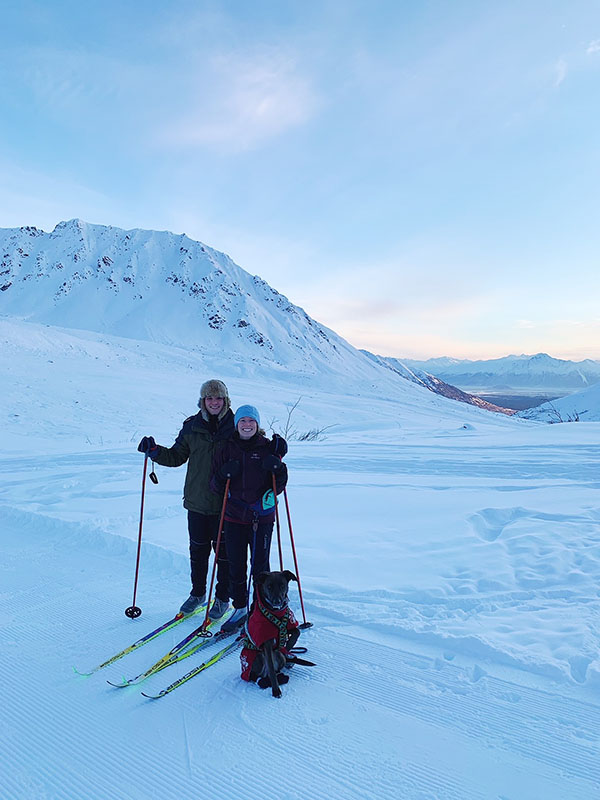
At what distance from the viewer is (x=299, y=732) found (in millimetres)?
2703

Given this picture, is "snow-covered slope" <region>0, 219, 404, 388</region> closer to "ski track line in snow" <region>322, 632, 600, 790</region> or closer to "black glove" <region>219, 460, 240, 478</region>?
"black glove" <region>219, 460, 240, 478</region>

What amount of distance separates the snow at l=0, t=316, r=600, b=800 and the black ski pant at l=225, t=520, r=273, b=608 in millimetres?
638

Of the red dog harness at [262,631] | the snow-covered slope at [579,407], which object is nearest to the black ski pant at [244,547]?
the red dog harness at [262,631]

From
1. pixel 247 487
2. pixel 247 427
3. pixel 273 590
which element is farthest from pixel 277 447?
pixel 273 590

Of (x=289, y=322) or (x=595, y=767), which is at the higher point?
(x=289, y=322)

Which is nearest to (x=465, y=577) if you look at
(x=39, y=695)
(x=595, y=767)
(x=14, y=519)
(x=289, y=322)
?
(x=595, y=767)

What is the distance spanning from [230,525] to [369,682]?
151cm

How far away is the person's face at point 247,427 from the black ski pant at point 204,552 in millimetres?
867

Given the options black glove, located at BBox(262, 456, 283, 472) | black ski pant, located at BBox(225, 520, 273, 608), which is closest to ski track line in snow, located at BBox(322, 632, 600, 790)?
black ski pant, located at BBox(225, 520, 273, 608)

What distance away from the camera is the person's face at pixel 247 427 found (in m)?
3.58

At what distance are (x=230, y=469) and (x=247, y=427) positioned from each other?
352mm

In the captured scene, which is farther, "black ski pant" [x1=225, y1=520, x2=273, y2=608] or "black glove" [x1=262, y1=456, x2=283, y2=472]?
"black ski pant" [x1=225, y1=520, x2=273, y2=608]

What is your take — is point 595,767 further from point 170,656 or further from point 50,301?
point 50,301

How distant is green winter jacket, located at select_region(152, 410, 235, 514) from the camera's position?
3.91 m
